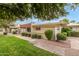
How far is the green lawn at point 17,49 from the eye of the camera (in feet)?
8.01

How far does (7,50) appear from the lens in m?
2.45

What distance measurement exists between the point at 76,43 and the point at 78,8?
15.2 inches

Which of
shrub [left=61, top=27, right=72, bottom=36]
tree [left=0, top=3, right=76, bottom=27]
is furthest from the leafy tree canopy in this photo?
shrub [left=61, top=27, right=72, bottom=36]

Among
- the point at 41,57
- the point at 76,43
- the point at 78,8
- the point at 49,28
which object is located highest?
the point at 78,8

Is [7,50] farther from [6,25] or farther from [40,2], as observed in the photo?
[40,2]

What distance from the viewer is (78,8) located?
7.89 ft

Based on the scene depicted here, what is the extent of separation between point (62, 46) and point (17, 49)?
502 mm

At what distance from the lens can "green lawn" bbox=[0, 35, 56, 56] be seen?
2.44 metres

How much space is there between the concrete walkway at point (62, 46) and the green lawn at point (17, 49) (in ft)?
0.18

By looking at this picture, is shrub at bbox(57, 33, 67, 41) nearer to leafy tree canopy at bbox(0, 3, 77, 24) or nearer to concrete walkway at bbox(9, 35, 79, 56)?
concrete walkway at bbox(9, 35, 79, 56)

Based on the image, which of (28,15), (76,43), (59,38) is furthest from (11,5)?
(76,43)

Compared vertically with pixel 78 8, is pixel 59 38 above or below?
below

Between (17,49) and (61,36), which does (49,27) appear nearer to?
(61,36)

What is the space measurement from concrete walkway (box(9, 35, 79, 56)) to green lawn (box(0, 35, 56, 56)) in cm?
6
